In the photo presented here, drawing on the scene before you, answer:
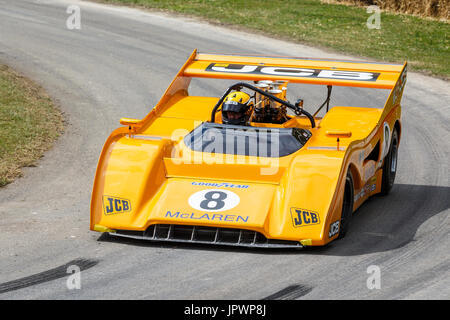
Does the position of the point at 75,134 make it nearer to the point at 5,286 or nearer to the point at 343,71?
the point at 343,71

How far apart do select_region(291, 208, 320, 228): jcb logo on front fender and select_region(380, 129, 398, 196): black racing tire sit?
2.92 metres

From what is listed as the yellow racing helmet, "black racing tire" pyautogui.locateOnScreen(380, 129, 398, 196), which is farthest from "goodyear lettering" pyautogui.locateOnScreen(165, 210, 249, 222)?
"black racing tire" pyautogui.locateOnScreen(380, 129, 398, 196)

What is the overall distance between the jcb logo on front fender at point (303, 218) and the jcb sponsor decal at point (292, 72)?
3157 mm

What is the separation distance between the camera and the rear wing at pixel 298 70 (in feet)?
38.0

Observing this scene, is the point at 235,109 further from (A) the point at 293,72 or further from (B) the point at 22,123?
(B) the point at 22,123

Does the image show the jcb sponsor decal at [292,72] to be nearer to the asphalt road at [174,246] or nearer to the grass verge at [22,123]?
the asphalt road at [174,246]

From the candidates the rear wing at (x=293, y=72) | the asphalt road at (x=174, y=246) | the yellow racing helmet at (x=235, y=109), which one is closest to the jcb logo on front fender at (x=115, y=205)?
the asphalt road at (x=174, y=246)

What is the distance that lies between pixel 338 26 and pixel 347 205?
16755 millimetres

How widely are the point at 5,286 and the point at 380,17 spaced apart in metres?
21.5

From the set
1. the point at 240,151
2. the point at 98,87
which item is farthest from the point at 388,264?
the point at 98,87

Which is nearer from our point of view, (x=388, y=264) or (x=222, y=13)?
(x=388, y=264)

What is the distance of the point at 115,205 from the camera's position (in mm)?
9500

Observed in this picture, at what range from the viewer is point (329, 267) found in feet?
28.3

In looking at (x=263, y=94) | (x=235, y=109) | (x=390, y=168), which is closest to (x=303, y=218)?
(x=235, y=109)
